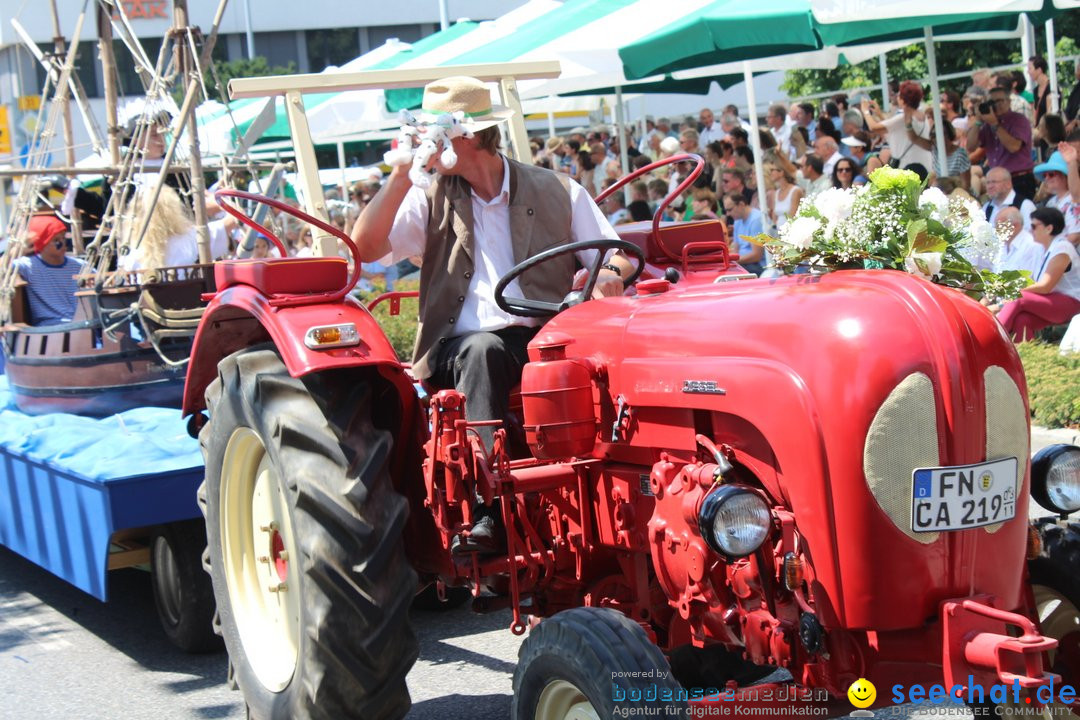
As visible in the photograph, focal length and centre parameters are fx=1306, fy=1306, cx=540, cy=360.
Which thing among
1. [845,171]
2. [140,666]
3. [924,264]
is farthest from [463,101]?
[845,171]

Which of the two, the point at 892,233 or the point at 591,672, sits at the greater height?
the point at 892,233

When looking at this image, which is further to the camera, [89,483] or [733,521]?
[89,483]

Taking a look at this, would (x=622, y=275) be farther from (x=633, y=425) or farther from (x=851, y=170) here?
(x=851, y=170)

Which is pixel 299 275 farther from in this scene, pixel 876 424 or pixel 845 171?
pixel 845 171

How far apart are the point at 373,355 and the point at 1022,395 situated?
66.6 inches

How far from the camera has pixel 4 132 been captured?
32.9 m

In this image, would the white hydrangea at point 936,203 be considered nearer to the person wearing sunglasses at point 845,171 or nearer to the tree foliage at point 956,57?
the person wearing sunglasses at point 845,171

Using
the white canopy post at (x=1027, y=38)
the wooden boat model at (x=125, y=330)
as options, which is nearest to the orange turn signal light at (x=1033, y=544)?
the wooden boat model at (x=125, y=330)

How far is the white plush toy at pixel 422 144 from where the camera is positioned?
3.68m

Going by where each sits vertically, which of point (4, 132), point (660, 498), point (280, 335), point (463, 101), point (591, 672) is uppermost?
point (4, 132)

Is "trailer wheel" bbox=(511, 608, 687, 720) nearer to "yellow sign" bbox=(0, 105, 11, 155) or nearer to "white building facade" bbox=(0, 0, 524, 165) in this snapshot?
"yellow sign" bbox=(0, 105, 11, 155)

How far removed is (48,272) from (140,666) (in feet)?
12.3

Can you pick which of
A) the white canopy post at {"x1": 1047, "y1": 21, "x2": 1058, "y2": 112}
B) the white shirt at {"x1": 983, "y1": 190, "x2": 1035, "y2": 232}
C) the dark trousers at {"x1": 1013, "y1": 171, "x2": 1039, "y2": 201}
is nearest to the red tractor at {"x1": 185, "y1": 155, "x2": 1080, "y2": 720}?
the white shirt at {"x1": 983, "y1": 190, "x2": 1035, "y2": 232}

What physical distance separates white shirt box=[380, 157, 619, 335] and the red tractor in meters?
0.15
